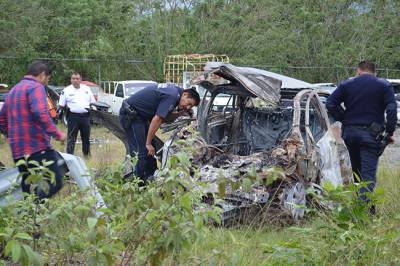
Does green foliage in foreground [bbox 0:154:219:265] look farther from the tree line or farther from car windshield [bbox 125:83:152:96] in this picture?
the tree line

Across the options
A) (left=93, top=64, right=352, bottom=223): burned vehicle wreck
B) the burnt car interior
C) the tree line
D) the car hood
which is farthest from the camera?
the tree line

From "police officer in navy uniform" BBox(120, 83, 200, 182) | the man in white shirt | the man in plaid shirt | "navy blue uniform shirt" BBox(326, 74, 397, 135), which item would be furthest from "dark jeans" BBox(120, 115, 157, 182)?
the man in white shirt

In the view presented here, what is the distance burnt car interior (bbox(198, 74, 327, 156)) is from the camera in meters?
8.95

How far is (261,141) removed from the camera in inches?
368

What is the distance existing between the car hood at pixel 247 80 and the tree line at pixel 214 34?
20817 millimetres

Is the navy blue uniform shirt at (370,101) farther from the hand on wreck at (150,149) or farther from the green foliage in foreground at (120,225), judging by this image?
the green foliage in foreground at (120,225)

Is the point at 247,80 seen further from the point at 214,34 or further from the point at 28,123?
the point at 214,34

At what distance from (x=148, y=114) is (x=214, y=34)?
25.1 m

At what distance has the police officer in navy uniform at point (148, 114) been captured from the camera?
819 centimetres

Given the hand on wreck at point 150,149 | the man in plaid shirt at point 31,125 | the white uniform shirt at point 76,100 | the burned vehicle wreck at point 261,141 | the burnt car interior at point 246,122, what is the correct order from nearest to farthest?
1. the man in plaid shirt at point 31,125
2. the burned vehicle wreck at point 261,141
3. the hand on wreck at point 150,149
4. the burnt car interior at point 246,122
5. the white uniform shirt at point 76,100

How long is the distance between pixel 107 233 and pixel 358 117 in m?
4.64

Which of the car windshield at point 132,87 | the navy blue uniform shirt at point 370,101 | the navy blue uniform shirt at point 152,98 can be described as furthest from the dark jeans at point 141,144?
the car windshield at point 132,87

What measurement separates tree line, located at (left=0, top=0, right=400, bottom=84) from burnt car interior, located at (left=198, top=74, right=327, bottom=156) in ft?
66.0

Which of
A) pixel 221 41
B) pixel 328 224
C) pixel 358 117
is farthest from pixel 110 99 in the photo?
pixel 328 224
